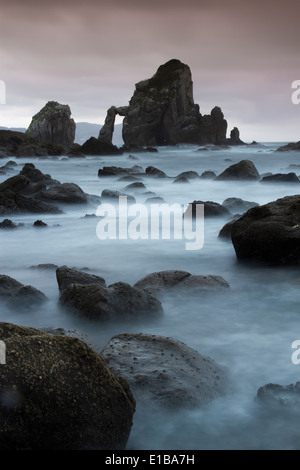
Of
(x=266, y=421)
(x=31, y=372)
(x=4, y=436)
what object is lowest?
(x=266, y=421)

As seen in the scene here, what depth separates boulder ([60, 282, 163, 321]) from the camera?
5.45 meters

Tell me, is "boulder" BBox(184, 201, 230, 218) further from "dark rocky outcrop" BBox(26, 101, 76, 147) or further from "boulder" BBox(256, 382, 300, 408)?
"dark rocky outcrop" BBox(26, 101, 76, 147)

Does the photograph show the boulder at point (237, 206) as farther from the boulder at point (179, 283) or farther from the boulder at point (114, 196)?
the boulder at point (179, 283)

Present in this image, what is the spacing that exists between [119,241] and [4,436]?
760 centimetres

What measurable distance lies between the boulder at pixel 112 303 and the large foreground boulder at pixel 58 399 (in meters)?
2.31

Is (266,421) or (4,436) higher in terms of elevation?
(4,436)

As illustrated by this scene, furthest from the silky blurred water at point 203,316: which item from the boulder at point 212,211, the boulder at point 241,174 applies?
the boulder at point 241,174

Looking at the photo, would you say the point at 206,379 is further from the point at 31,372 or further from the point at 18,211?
the point at 18,211

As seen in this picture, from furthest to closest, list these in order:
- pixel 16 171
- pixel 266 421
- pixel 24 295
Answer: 1. pixel 16 171
2. pixel 24 295
3. pixel 266 421

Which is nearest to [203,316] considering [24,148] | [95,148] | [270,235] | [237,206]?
[270,235]

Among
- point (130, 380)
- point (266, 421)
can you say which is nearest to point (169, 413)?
point (130, 380)

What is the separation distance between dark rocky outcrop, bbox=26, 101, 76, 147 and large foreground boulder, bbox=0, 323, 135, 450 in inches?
3086

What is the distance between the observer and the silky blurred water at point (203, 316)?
3523mm
